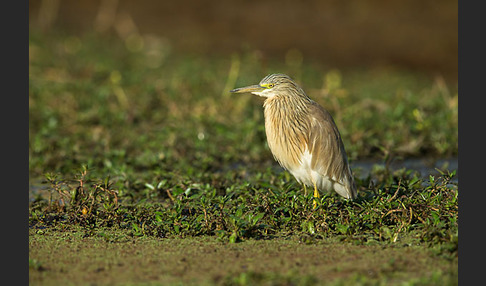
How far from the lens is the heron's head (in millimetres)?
5301

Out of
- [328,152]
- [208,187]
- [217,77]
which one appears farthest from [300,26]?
[328,152]

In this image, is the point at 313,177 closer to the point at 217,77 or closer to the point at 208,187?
the point at 208,187

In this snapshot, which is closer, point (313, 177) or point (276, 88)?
point (313, 177)

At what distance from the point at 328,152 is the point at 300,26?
7917mm

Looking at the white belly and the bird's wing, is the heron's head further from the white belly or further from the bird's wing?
the white belly

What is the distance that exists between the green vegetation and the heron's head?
735mm

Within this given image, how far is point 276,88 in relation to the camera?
5340mm

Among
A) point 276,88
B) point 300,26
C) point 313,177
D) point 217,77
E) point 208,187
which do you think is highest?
point 300,26

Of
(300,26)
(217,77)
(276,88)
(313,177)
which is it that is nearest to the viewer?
(313,177)

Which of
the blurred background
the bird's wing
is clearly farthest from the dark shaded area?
the bird's wing

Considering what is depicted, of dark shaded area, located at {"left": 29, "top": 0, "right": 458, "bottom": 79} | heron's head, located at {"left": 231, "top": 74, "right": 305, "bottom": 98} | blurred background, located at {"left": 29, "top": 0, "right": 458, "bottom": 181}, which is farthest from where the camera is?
dark shaded area, located at {"left": 29, "top": 0, "right": 458, "bottom": 79}

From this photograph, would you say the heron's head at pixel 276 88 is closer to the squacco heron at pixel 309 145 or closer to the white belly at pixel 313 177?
the squacco heron at pixel 309 145

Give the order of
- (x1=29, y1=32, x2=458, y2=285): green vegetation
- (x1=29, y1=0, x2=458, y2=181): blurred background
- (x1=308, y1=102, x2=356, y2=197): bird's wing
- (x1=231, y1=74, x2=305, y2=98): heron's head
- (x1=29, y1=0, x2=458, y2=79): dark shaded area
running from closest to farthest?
(x1=29, y1=32, x2=458, y2=285): green vegetation, (x1=308, y1=102, x2=356, y2=197): bird's wing, (x1=231, y1=74, x2=305, y2=98): heron's head, (x1=29, y1=0, x2=458, y2=181): blurred background, (x1=29, y1=0, x2=458, y2=79): dark shaded area

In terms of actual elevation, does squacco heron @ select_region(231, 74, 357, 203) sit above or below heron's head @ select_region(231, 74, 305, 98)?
below
